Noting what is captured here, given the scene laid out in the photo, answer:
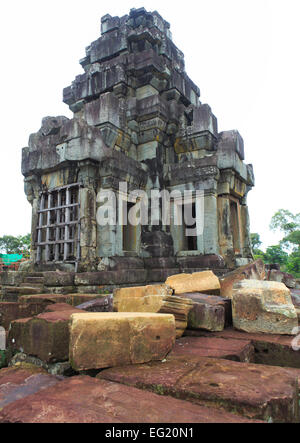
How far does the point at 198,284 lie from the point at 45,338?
210cm

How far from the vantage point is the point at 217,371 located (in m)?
1.67

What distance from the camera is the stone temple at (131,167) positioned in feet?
18.6

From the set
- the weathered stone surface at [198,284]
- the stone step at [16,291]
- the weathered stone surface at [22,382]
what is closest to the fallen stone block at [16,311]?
the stone step at [16,291]

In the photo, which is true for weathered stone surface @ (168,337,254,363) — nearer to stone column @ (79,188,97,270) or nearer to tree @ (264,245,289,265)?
stone column @ (79,188,97,270)

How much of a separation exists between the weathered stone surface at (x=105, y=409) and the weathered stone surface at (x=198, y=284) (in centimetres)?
225

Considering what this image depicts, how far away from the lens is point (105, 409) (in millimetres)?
1266

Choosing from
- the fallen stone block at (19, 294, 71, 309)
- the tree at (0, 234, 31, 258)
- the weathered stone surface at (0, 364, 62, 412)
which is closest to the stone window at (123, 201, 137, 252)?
the fallen stone block at (19, 294, 71, 309)

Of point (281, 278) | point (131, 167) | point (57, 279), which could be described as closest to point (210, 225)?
point (281, 278)

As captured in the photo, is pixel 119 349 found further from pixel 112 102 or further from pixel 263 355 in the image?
pixel 112 102

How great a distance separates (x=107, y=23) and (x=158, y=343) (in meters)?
9.40

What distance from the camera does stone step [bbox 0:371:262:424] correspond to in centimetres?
118

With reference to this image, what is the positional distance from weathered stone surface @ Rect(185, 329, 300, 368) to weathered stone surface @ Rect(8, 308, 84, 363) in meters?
1.29

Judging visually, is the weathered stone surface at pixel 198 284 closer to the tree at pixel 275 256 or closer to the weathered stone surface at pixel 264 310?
the weathered stone surface at pixel 264 310
